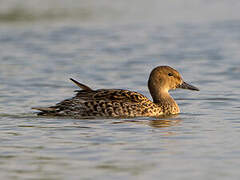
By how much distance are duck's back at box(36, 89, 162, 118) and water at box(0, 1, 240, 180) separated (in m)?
0.31

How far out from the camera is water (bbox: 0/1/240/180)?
8055 millimetres

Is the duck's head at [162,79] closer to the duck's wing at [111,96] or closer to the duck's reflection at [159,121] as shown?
the duck's wing at [111,96]

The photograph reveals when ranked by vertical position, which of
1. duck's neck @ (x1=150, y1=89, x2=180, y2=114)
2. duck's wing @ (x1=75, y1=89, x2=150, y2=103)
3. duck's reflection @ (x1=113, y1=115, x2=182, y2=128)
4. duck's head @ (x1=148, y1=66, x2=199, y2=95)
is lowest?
duck's reflection @ (x1=113, y1=115, x2=182, y2=128)

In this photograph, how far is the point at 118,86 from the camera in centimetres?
1502

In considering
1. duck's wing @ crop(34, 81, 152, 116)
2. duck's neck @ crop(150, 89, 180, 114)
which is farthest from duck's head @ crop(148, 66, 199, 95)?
duck's wing @ crop(34, 81, 152, 116)

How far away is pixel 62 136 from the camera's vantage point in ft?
31.8

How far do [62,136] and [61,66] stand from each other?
827 centimetres

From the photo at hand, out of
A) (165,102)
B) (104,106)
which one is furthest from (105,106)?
(165,102)

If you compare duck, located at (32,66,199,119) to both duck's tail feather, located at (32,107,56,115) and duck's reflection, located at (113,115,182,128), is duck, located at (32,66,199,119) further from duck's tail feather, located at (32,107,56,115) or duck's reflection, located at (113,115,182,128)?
duck's reflection, located at (113,115,182,128)

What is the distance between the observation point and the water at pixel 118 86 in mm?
8055

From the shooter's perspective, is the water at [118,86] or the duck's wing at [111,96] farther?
the duck's wing at [111,96]

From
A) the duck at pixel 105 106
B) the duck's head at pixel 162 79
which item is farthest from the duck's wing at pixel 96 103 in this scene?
the duck's head at pixel 162 79

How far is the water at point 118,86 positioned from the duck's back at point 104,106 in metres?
0.31

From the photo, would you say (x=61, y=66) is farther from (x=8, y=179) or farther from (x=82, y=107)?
(x=8, y=179)
